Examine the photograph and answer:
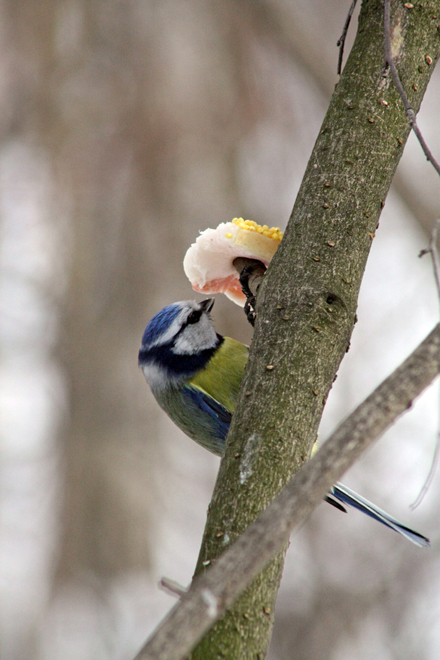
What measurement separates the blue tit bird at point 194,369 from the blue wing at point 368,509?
45cm

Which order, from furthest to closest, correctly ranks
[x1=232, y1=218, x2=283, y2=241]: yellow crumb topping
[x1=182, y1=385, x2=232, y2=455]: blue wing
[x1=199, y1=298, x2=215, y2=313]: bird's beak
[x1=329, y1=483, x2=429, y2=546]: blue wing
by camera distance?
[x1=199, y1=298, x2=215, y2=313]: bird's beak, [x1=182, y1=385, x2=232, y2=455]: blue wing, [x1=329, y1=483, x2=429, y2=546]: blue wing, [x1=232, y1=218, x2=283, y2=241]: yellow crumb topping

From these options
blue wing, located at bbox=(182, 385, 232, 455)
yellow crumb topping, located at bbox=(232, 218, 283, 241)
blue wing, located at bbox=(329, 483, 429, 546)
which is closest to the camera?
yellow crumb topping, located at bbox=(232, 218, 283, 241)

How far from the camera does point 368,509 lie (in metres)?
2.15


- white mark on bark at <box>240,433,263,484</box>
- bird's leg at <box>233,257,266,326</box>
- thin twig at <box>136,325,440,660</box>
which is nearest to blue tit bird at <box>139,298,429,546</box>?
bird's leg at <box>233,257,266,326</box>

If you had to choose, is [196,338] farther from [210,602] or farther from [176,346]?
[210,602]

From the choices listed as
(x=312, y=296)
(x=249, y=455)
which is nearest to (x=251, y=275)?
(x=312, y=296)

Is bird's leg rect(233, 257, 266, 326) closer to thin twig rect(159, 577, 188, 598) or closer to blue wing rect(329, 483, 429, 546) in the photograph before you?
blue wing rect(329, 483, 429, 546)

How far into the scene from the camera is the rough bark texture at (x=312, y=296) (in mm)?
1104

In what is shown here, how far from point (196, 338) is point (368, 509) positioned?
3.14ft

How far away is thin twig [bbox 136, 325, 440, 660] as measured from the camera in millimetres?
680

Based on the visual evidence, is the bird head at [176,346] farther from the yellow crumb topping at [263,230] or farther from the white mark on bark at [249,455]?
the white mark on bark at [249,455]

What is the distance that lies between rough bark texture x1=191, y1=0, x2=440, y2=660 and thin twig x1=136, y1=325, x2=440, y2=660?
1.15ft

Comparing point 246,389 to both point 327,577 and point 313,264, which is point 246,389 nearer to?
point 313,264

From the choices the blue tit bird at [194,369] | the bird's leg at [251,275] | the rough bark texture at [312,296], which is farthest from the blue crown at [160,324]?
the rough bark texture at [312,296]
